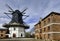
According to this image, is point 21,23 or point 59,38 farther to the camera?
point 21,23

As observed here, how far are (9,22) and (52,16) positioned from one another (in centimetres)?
3488

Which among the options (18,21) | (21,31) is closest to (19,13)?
(18,21)

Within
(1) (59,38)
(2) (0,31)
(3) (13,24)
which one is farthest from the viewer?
(2) (0,31)

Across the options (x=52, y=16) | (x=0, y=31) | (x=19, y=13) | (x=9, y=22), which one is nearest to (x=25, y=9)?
(x=19, y=13)

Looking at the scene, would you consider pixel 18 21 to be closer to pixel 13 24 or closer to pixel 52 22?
pixel 13 24

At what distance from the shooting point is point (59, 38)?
44.4 m

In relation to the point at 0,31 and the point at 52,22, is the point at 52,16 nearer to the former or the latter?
the point at 52,22

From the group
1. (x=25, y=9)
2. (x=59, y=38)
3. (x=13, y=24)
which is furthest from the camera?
(x=25, y=9)

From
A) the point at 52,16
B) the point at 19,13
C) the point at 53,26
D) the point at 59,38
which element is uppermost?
the point at 19,13

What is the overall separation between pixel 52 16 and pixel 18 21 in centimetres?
3093

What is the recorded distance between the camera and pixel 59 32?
45312 mm

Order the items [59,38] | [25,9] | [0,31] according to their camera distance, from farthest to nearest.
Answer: [0,31], [25,9], [59,38]

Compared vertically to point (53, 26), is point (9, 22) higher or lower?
higher

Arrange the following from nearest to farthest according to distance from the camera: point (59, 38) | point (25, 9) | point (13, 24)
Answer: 1. point (59, 38)
2. point (13, 24)
3. point (25, 9)
